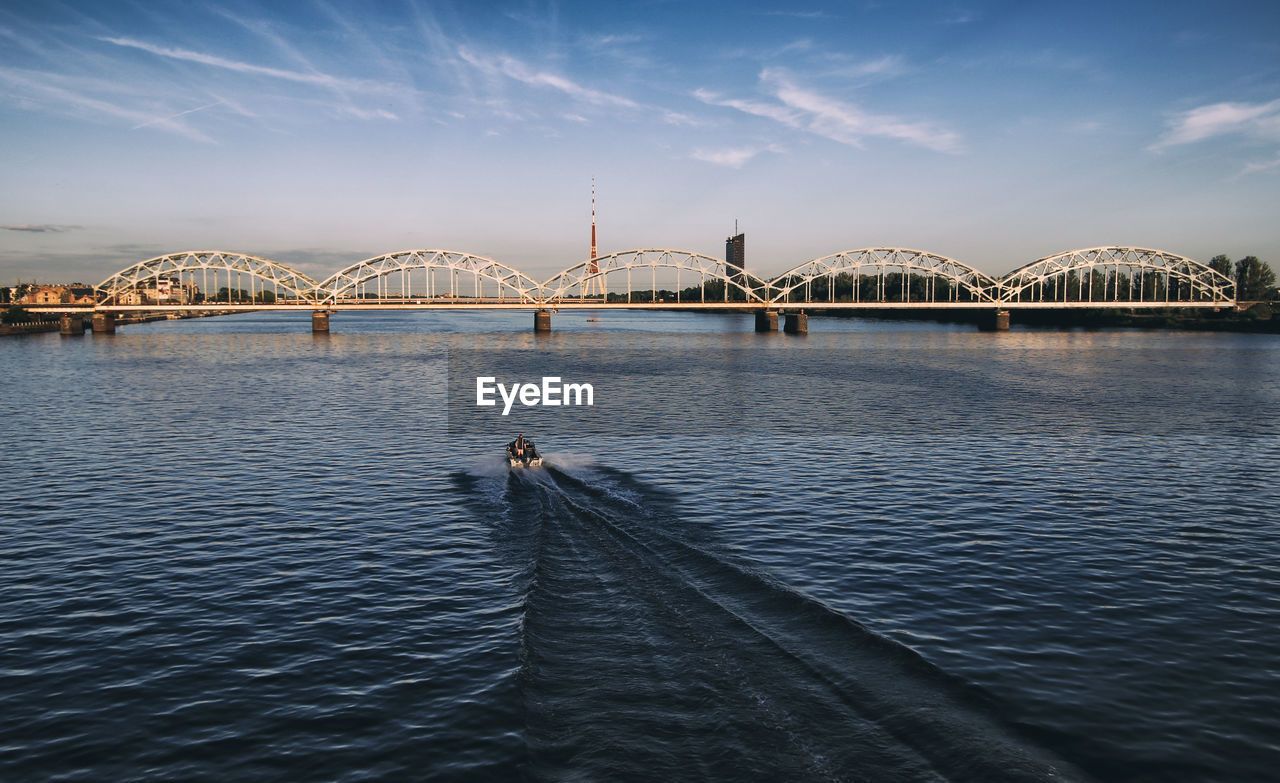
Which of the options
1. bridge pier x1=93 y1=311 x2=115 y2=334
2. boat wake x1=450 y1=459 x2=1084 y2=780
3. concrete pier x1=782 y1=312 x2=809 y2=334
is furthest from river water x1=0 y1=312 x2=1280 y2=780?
bridge pier x1=93 y1=311 x2=115 y2=334

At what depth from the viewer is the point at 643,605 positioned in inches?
705

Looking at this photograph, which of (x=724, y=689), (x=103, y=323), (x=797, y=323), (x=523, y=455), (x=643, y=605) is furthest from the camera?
(x=797, y=323)

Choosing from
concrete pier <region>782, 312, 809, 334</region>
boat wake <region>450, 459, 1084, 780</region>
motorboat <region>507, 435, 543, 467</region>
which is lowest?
boat wake <region>450, 459, 1084, 780</region>

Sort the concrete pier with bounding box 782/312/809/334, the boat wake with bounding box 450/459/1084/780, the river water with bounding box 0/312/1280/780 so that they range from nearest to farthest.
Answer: the boat wake with bounding box 450/459/1084/780 < the river water with bounding box 0/312/1280/780 < the concrete pier with bounding box 782/312/809/334

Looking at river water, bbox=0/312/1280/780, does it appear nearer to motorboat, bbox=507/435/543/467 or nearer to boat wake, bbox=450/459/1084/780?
boat wake, bbox=450/459/1084/780

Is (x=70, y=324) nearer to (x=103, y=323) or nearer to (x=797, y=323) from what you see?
(x=103, y=323)

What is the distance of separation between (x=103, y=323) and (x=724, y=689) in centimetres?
19104

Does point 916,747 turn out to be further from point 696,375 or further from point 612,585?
point 696,375

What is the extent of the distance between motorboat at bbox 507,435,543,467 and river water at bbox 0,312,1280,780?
4.12 ft

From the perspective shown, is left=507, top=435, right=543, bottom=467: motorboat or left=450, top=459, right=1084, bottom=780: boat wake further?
left=507, top=435, right=543, bottom=467: motorboat

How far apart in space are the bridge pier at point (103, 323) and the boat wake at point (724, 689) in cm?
18103

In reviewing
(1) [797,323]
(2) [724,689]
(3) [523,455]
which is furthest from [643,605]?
(1) [797,323]

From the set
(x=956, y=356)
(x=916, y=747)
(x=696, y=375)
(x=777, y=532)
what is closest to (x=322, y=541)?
(x=777, y=532)

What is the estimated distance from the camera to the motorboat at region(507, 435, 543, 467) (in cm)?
3438
